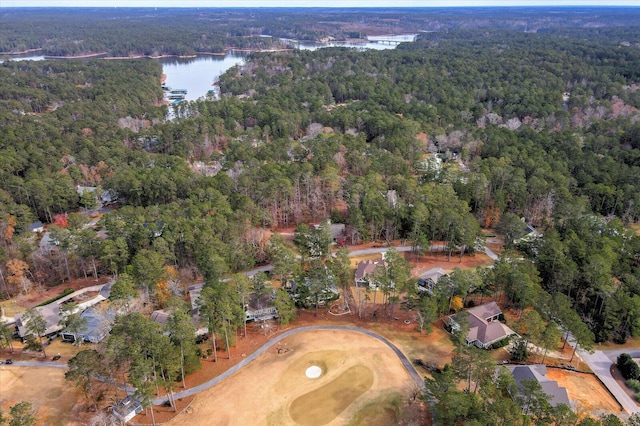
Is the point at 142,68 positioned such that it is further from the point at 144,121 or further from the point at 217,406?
the point at 217,406

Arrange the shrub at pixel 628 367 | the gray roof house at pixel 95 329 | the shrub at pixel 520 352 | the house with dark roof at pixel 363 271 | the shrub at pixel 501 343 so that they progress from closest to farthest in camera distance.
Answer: the shrub at pixel 628 367
the shrub at pixel 520 352
the shrub at pixel 501 343
the gray roof house at pixel 95 329
the house with dark roof at pixel 363 271

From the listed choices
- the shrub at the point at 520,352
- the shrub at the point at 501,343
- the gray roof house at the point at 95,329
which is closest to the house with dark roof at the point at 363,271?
the shrub at the point at 501,343

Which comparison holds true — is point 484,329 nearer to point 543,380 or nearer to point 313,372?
point 543,380

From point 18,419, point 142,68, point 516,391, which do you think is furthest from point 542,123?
point 142,68

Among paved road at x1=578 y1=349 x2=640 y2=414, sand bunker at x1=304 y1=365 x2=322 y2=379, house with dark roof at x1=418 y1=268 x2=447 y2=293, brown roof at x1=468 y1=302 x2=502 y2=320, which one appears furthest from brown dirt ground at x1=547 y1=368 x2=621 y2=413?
sand bunker at x1=304 y1=365 x2=322 y2=379

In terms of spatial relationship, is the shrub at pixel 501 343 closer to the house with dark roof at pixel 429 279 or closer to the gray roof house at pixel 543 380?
the gray roof house at pixel 543 380
